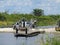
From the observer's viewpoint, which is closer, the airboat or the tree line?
the airboat

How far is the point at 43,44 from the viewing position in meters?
11.5

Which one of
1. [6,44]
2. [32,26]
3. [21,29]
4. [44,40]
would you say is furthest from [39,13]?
[44,40]

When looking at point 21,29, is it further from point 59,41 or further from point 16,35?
point 59,41

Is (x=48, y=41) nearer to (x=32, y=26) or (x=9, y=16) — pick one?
(x=32, y=26)

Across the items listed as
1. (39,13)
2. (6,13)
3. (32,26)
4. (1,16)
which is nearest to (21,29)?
(32,26)

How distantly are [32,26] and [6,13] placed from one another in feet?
76.0

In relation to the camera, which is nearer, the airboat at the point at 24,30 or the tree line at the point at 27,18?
the airboat at the point at 24,30

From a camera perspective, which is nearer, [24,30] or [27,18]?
[24,30]

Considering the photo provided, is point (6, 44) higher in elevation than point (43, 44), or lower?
lower

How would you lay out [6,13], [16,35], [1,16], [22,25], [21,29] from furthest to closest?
[6,13] < [1,16] < [22,25] < [21,29] < [16,35]

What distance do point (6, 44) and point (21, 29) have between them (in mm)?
11906

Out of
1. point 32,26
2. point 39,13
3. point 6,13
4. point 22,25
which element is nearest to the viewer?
point 22,25

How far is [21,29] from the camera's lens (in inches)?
1442

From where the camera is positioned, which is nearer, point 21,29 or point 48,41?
point 48,41
